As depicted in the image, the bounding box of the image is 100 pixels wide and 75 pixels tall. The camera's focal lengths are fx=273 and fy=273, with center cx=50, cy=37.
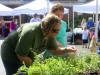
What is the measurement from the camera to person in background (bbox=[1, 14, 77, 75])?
7.80ft

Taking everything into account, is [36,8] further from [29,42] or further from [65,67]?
[65,67]

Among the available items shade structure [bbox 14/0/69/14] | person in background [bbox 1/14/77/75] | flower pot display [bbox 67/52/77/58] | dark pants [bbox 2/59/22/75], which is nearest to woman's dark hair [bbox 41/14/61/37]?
person in background [bbox 1/14/77/75]

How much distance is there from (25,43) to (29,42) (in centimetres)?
4

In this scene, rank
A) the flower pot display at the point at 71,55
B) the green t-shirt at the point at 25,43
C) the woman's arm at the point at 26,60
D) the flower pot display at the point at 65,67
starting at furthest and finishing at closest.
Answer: the flower pot display at the point at 71,55 → the woman's arm at the point at 26,60 → the green t-shirt at the point at 25,43 → the flower pot display at the point at 65,67

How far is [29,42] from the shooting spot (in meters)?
2.47

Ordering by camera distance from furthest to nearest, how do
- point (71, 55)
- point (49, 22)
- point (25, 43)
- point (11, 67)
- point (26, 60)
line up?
point (11, 67), point (71, 55), point (26, 60), point (25, 43), point (49, 22)

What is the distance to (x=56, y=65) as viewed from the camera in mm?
2014

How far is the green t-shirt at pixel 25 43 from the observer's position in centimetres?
246

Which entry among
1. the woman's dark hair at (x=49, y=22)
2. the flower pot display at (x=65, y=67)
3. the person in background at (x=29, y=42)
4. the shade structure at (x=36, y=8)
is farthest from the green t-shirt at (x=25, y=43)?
the shade structure at (x=36, y=8)

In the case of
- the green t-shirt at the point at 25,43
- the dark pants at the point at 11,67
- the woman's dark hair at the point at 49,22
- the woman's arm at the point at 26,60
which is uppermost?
the woman's dark hair at the point at 49,22

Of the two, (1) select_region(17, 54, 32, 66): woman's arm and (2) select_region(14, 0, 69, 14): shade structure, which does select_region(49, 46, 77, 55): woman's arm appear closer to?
(1) select_region(17, 54, 32, 66): woman's arm

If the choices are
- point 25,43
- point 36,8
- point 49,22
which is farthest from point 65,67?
point 36,8

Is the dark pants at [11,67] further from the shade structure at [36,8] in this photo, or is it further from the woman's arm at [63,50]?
the shade structure at [36,8]

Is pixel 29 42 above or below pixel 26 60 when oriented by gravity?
above
